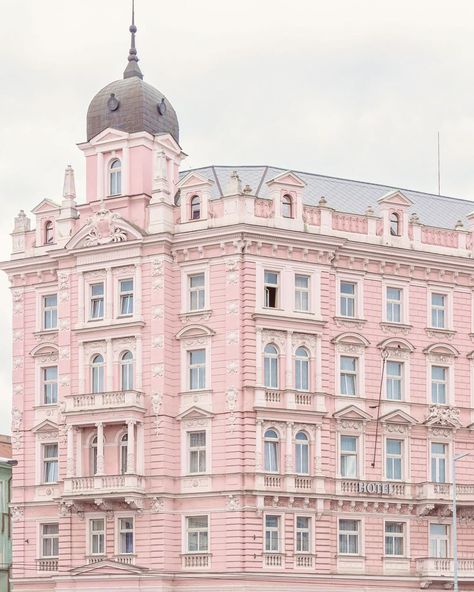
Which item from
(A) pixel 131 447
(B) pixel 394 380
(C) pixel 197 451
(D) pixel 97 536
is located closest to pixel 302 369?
(B) pixel 394 380

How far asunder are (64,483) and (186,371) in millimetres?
8526

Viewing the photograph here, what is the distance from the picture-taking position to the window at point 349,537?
82562mm

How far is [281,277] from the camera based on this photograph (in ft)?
271

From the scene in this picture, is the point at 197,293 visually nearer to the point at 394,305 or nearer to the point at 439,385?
the point at 394,305

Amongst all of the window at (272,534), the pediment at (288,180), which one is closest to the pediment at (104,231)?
the pediment at (288,180)

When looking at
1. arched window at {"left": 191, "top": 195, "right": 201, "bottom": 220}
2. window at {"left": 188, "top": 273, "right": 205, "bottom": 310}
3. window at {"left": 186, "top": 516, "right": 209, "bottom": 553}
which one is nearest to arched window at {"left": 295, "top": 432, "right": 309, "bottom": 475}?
window at {"left": 186, "top": 516, "right": 209, "bottom": 553}

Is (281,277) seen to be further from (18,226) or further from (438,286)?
(18,226)

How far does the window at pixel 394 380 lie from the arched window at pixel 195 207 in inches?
505

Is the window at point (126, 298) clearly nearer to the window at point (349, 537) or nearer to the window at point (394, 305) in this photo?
the window at point (394, 305)

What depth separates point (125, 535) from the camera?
82312 mm

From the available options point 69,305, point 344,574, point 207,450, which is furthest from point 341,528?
point 69,305

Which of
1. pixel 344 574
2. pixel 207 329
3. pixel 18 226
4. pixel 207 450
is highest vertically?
pixel 18 226

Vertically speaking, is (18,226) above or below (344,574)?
above

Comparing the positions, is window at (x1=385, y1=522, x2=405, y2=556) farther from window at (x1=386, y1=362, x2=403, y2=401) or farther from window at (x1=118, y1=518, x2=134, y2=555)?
window at (x1=118, y1=518, x2=134, y2=555)
